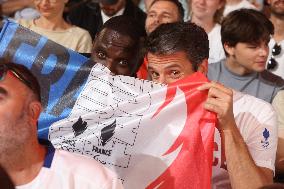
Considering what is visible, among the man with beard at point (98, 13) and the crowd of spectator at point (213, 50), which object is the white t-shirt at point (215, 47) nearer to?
the crowd of spectator at point (213, 50)

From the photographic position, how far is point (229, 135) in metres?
2.95

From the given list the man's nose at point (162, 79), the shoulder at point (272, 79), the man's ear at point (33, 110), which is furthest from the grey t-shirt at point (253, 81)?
the man's ear at point (33, 110)

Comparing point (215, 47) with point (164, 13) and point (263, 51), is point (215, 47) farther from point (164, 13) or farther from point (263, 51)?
point (263, 51)

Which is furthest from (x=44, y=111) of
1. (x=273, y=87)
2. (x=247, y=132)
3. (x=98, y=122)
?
(x=273, y=87)

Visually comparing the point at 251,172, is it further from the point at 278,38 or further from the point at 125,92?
the point at 278,38

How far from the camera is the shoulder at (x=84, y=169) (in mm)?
2451

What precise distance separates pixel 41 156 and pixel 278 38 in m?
3.49

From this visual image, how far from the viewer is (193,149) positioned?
9.79ft

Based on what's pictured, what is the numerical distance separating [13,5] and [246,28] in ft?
9.05

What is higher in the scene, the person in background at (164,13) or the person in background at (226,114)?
the person in background at (226,114)

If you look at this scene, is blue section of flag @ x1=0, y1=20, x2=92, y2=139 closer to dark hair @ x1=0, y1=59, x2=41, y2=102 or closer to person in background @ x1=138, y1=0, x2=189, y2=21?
dark hair @ x1=0, y1=59, x2=41, y2=102

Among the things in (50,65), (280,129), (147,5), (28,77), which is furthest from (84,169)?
(147,5)

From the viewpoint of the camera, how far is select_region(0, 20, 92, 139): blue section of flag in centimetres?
320

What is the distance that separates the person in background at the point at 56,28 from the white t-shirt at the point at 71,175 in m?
2.90
